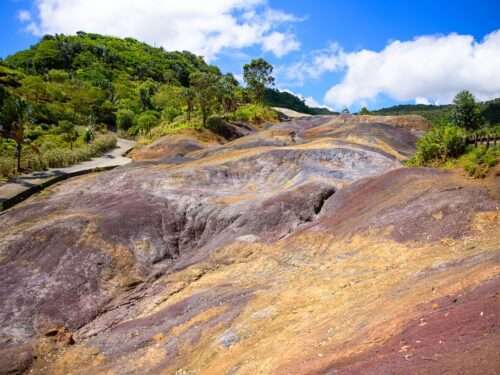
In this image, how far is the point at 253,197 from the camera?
2730cm

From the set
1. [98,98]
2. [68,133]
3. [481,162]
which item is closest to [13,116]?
[68,133]

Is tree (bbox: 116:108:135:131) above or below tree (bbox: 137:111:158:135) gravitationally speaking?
above

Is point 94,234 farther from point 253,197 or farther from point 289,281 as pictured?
point 289,281

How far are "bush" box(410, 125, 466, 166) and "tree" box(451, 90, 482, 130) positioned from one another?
53.1ft

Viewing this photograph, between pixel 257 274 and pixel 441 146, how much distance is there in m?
15.9

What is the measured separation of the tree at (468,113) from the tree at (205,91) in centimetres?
3498

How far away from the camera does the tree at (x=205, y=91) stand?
198 feet

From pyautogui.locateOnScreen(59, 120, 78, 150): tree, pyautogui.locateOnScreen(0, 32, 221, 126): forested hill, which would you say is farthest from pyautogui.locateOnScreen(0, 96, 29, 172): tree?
pyautogui.locateOnScreen(0, 32, 221, 126): forested hill

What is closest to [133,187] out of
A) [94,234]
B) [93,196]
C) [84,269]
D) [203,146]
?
→ [93,196]

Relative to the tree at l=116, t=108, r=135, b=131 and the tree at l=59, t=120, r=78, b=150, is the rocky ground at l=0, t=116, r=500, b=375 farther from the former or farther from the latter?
the tree at l=116, t=108, r=135, b=131

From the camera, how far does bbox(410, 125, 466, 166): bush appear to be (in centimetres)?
2483

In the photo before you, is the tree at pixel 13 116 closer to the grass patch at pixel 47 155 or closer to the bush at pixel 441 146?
the grass patch at pixel 47 155

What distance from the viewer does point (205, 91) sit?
60.6m

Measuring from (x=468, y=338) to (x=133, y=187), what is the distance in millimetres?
27895
